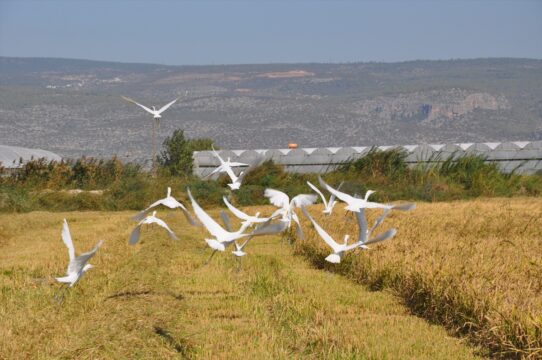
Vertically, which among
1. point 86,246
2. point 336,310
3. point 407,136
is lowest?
point 407,136

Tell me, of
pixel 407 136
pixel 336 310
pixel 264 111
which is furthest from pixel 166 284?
pixel 264 111

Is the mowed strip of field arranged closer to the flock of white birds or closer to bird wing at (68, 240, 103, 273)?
bird wing at (68, 240, 103, 273)

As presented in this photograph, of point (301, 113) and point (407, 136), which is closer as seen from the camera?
point (407, 136)

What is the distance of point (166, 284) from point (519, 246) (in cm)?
442

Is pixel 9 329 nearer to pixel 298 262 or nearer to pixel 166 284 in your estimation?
pixel 166 284

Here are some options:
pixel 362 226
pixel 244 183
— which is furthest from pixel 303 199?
pixel 244 183

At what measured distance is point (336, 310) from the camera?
8523 millimetres

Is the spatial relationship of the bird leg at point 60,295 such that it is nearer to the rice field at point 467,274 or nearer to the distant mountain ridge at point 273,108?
the rice field at point 467,274

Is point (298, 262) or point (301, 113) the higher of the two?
point (298, 262)

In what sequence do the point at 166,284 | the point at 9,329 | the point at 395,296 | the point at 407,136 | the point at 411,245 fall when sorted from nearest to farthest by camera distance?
the point at 9,329 < the point at 395,296 < the point at 166,284 < the point at 411,245 < the point at 407,136

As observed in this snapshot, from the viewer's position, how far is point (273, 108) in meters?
145

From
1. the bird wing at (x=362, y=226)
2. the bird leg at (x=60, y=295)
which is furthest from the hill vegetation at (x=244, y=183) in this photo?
the bird wing at (x=362, y=226)

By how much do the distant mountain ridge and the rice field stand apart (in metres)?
76.1

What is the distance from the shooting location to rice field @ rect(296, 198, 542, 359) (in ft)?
23.1
